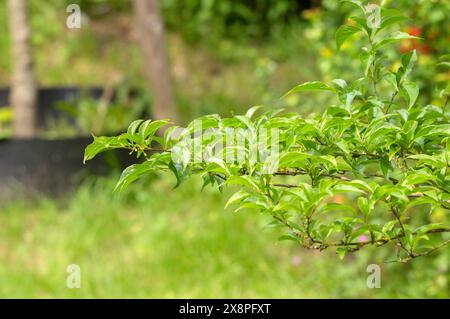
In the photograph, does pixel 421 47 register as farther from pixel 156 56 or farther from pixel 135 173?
pixel 135 173

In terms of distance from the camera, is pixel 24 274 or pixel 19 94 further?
pixel 19 94

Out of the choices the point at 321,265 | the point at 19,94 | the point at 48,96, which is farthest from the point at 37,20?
the point at 321,265

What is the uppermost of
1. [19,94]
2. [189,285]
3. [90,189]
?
[19,94]

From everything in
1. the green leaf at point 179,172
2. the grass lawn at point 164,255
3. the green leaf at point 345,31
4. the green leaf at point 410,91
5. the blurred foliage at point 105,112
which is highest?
the blurred foliage at point 105,112

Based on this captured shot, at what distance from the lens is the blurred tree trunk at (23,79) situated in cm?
594

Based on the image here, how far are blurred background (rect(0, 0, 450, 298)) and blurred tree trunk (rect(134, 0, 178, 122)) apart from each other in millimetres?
12

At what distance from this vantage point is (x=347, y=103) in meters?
1.70

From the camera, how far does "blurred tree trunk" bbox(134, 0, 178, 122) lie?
6164 millimetres

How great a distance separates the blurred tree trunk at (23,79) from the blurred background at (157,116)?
0.01 meters

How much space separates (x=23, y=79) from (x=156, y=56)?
1083 millimetres

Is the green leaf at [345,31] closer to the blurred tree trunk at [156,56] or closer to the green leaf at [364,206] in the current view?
the green leaf at [364,206]

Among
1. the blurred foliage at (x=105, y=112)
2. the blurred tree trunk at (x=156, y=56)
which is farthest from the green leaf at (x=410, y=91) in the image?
the blurred foliage at (x=105, y=112)
